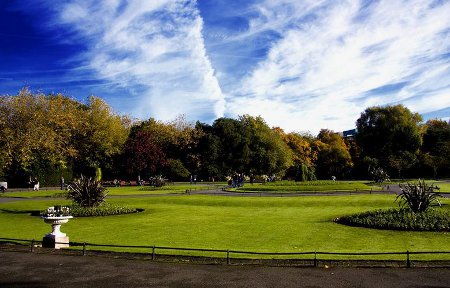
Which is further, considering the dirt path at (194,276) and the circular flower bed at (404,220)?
the circular flower bed at (404,220)

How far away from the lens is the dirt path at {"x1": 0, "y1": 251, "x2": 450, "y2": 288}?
9555mm

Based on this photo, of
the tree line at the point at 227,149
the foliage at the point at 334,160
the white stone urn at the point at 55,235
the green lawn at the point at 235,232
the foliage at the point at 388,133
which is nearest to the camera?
the green lawn at the point at 235,232

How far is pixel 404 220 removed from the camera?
17859mm

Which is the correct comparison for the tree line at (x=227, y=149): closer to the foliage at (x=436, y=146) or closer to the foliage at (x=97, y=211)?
the foliage at (x=436, y=146)

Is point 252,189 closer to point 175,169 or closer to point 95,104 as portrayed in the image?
A: point 175,169

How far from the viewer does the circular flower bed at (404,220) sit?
17141 millimetres

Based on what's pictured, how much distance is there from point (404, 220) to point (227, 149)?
6400cm

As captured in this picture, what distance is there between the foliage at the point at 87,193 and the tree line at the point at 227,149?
40.0 metres

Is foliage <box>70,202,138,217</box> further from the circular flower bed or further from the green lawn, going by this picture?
the circular flower bed

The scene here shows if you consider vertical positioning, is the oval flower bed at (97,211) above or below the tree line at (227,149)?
below

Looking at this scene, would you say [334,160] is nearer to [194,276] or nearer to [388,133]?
[388,133]

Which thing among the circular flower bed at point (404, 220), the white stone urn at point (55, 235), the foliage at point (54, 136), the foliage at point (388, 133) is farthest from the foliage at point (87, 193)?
the foliage at point (388, 133)

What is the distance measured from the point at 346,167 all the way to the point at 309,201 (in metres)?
63.9

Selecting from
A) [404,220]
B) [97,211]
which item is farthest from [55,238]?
[404,220]
